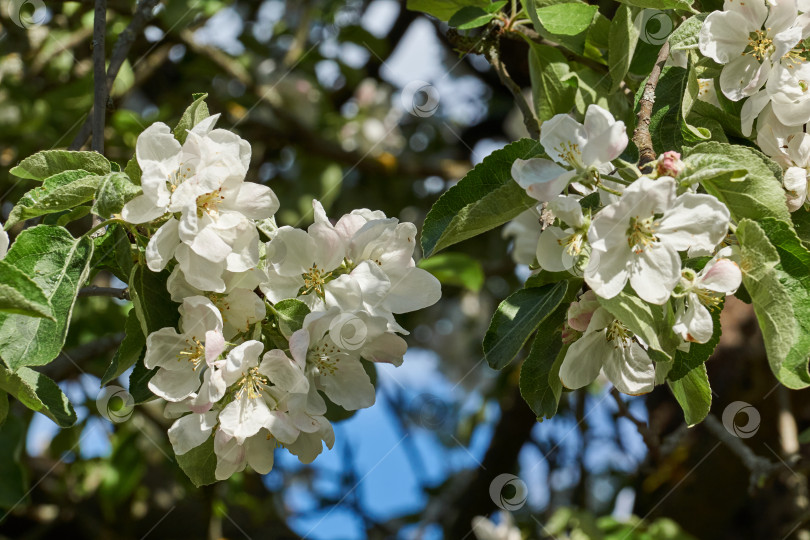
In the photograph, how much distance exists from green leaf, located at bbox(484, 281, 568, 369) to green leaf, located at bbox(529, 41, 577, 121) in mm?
375

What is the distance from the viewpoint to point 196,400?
1050 mm

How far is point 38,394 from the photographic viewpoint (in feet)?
3.49

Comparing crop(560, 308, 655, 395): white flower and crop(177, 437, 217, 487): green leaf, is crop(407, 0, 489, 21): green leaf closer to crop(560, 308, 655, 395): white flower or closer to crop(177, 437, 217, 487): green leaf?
crop(560, 308, 655, 395): white flower

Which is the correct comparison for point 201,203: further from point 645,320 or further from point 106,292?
point 645,320

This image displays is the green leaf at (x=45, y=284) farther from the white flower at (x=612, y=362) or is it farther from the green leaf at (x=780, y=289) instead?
the green leaf at (x=780, y=289)

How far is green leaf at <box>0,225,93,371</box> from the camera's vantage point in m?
0.95

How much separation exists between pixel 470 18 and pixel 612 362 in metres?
0.62

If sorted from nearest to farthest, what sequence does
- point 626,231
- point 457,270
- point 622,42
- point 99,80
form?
point 626,231 < point 622,42 < point 99,80 < point 457,270

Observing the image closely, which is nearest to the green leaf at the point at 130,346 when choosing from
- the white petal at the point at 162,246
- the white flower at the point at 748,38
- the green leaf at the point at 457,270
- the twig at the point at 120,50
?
the white petal at the point at 162,246

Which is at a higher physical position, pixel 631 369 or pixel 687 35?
pixel 687 35

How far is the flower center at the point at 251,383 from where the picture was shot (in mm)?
1045

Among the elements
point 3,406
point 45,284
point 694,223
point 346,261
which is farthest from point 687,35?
point 3,406

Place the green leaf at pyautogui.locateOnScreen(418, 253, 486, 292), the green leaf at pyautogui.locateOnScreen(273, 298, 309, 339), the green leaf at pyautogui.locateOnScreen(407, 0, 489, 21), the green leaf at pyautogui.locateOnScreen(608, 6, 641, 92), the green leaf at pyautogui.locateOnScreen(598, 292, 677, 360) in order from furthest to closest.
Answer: the green leaf at pyautogui.locateOnScreen(418, 253, 486, 292)
the green leaf at pyautogui.locateOnScreen(407, 0, 489, 21)
the green leaf at pyautogui.locateOnScreen(608, 6, 641, 92)
the green leaf at pyautogui.locateOnScreen(273, 298, 309, 339)
the green leaf at pyautogui.locateOnScreen(598, 292, 677, 360)

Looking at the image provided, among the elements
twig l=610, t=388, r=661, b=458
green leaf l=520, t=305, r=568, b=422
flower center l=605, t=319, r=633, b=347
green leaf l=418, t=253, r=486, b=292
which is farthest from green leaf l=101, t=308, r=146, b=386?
green leaf l=418, t=253, r=486, b=292
